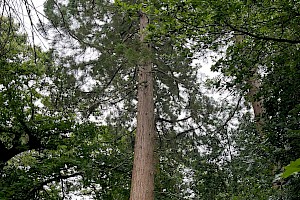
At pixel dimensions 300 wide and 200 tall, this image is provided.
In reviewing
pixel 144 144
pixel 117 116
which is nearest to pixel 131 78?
pixel 117 116

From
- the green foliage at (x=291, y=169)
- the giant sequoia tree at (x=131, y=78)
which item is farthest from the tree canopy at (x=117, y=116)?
the green foliage at (x=291, y=169)

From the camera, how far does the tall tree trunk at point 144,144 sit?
5504mm

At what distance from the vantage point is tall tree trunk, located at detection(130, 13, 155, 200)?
5.50 meters

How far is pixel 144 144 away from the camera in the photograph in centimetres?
606

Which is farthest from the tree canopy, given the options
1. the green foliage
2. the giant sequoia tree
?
the green foliage

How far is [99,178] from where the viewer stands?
6.78 meters

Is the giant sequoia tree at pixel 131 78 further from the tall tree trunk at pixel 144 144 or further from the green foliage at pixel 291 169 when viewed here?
the green foliage at pixel 291 169

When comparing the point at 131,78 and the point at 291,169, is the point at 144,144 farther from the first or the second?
the point at 291,169

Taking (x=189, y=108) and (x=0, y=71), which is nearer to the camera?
(x=0, y=71)

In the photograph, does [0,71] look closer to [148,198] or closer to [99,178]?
[99,178]

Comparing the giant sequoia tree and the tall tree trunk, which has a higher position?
the giant sequoia tree

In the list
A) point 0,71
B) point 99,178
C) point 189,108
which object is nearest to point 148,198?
point 99,178

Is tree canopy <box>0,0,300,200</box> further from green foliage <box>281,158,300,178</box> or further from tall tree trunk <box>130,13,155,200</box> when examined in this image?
green foliage <box>281,158,300,178</box>

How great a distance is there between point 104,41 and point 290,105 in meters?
4.21
